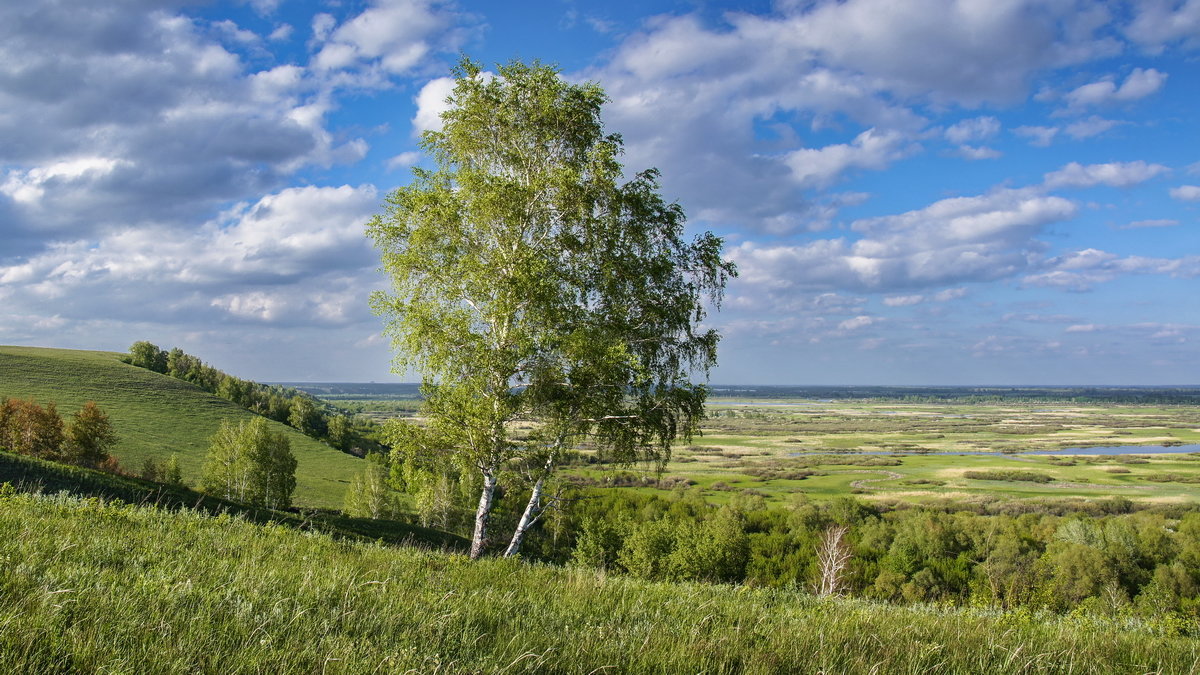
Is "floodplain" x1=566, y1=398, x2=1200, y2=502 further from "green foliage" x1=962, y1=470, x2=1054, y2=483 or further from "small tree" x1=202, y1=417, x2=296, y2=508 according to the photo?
"small tree" x1=202, y1=417, x2=296, y2=508

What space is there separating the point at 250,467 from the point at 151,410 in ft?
184

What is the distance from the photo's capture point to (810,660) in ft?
13.6

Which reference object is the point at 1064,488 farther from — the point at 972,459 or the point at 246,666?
the point at 246,666

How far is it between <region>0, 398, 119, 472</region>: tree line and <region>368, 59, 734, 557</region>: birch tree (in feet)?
193

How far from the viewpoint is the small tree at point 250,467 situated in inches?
2282

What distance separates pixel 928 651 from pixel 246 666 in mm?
4399

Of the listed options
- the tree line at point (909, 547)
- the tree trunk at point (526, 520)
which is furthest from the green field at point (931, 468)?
the tree trunk at point (526, 520)

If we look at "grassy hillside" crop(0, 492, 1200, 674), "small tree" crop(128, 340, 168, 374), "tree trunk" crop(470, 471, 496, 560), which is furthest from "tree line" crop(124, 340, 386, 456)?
"grassy hillside" crop(0, 492, 1200, 674)

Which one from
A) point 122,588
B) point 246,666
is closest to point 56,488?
point 122,588

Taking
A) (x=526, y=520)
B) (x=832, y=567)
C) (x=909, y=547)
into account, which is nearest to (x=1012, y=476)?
(x=909, y=547)

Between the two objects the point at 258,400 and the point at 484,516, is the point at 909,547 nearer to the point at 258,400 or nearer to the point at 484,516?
the point at 484,516

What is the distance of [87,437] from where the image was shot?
59031mm

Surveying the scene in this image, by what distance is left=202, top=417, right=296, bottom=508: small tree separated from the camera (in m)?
58.0

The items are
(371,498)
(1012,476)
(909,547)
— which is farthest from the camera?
(1012,476)
